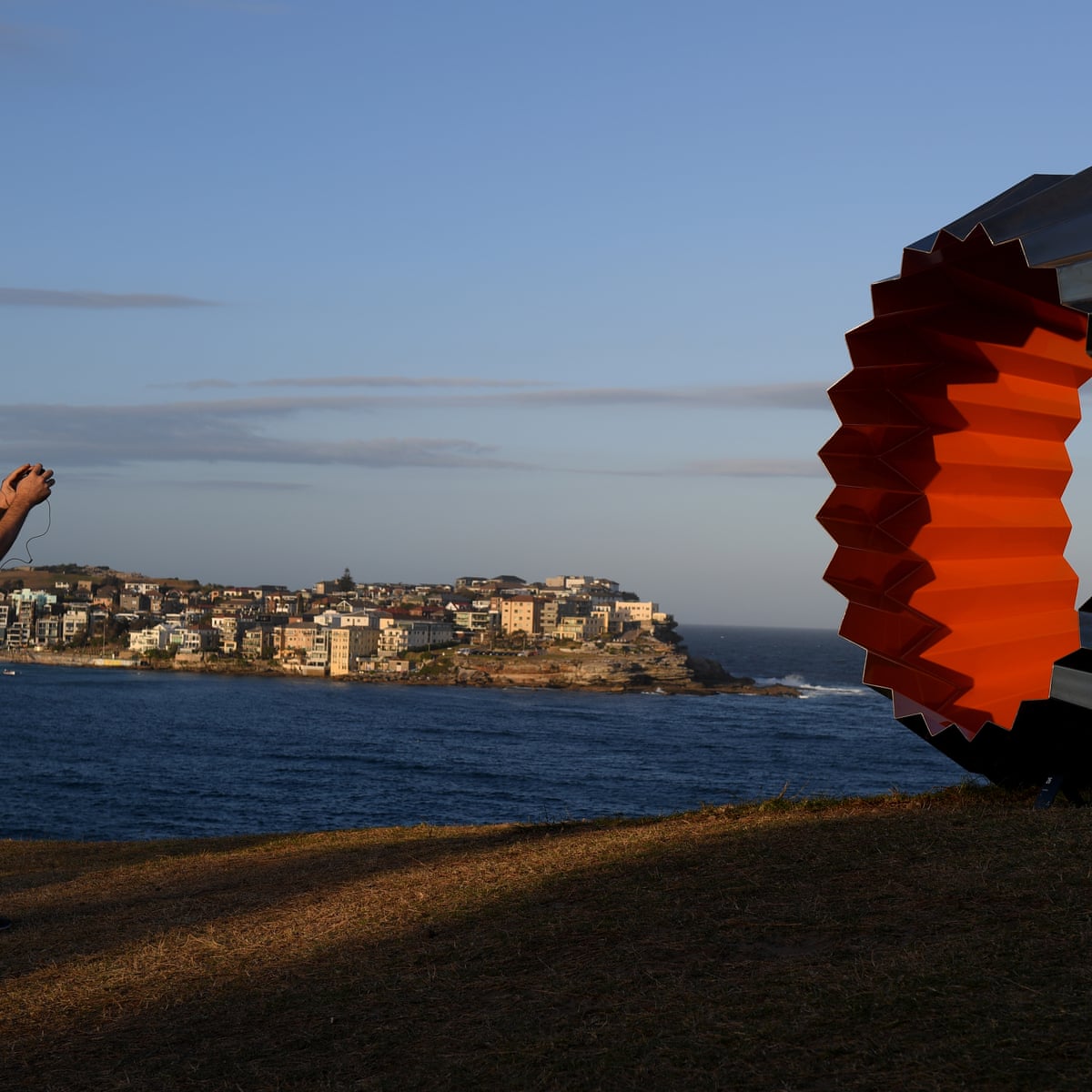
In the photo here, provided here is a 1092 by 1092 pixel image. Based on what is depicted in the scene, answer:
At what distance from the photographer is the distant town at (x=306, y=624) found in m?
132

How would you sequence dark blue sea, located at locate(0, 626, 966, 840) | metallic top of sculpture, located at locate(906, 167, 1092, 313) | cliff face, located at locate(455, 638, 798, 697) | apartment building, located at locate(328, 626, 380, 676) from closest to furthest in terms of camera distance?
metallic top of sculpture, located at locate(906, 167, 1092, 313) → dark blue sea, located at locate(0, 626, 966, 840) → cliff face, located at locate(455, 638, 798, 697) → apartment building, located at locate(328, 626, 380, 676)

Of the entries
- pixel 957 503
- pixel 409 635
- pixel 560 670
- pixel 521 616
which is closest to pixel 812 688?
pixel 560 670

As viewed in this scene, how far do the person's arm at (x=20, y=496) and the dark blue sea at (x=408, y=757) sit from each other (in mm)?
10276

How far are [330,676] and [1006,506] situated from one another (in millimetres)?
117596

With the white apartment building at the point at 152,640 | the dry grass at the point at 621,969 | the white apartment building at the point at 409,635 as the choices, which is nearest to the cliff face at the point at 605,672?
the white apartment building at the point at 409,635

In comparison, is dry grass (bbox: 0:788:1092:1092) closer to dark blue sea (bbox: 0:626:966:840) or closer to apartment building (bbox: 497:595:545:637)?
dark blue sea (bbox: 0:626:966:840)

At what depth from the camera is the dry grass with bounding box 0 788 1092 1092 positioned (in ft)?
14.7

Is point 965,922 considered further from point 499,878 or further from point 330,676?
point 330,676

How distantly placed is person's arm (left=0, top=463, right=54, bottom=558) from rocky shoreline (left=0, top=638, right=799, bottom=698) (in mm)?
92706

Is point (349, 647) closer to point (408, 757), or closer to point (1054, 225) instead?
point (408, 757)

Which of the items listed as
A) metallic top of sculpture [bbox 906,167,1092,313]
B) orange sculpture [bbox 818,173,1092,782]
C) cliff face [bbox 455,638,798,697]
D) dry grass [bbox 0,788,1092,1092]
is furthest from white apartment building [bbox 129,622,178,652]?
metallic top of sculpture [bbox 906,167,1092,313]

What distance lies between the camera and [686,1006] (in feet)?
16.5

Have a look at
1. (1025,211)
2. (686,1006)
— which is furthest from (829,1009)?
(1025,211)

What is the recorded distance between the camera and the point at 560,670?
373 ft
